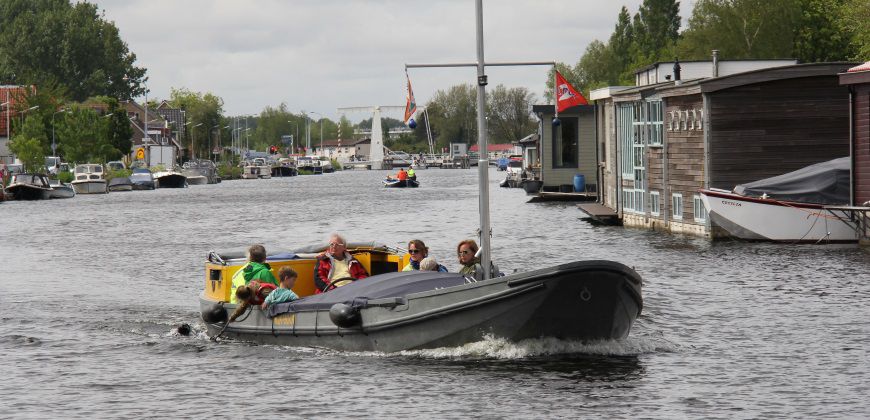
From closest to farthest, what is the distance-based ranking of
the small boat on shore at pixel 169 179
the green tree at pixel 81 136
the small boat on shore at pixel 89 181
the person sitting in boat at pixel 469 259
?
the person sitting in boat at pixel 469 259 → the small boat on shore at pixel 89 181 → the green tree at pixel 81 136 → the small boat on shore at pixel 169 179

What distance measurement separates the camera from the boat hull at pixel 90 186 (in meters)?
110

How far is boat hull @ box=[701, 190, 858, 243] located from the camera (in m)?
38.4

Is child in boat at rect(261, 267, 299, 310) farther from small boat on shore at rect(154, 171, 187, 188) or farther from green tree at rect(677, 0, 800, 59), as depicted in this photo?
small boat on shore at rect(154, 171, 187, 188)

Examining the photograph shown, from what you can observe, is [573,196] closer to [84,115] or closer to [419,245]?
[419,245]

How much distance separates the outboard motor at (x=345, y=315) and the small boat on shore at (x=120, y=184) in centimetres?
10028

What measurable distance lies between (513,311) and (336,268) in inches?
169

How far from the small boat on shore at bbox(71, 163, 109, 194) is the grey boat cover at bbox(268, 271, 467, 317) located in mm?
92271

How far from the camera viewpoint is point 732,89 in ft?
136

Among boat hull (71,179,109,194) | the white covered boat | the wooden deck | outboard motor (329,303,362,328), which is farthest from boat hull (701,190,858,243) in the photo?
boat hull (71,179,109,194)

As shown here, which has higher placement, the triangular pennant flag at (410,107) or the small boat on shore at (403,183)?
the triangular pennant flag at (410,107)

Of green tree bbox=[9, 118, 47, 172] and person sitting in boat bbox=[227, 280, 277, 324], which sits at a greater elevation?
green tree bbox=[9, 118, 47, 172]

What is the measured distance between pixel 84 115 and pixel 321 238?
8358 centimetres

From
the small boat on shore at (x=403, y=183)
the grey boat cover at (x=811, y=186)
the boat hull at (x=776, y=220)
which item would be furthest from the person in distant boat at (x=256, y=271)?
the small boat on shore at (x=403, y=183)

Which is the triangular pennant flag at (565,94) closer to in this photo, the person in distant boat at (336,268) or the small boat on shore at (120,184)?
the person in distant boat at (336,268)
